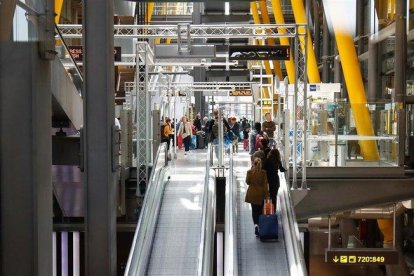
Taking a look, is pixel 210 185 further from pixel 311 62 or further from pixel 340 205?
pixel 311 62

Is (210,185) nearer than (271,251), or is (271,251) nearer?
(271,251)

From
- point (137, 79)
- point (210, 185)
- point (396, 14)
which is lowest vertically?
point (210, 185)

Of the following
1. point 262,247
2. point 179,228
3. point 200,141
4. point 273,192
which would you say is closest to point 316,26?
point 200,141

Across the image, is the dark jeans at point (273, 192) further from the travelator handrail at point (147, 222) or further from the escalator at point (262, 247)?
the travelator handrail at point (147, 222)

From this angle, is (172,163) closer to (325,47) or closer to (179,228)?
(179,228)

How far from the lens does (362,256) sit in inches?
769

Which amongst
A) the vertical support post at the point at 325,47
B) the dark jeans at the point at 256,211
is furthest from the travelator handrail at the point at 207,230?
the vertical support post at the point at 325,47

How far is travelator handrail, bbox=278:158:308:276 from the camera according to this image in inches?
510

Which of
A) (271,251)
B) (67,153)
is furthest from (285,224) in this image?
(67,153)

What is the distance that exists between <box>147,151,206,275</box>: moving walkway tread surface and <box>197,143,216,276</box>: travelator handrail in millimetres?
300

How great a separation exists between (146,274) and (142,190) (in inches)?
212

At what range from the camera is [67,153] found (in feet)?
52.6

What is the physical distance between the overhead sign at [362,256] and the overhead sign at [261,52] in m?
5.46

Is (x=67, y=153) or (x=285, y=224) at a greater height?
(x=67, y=153)
